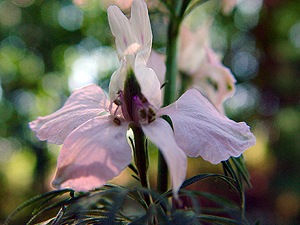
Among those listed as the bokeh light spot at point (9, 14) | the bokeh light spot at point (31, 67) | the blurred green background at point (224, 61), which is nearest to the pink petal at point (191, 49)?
the blurred green background at point (224, 61)

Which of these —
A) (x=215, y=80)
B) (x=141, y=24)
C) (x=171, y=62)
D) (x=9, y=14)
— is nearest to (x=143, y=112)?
(x=141, y=24)

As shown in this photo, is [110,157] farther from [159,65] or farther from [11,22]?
[11,22]

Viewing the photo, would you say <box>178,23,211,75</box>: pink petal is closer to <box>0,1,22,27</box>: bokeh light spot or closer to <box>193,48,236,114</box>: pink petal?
<box>193,48,236,114</box>: pink petal

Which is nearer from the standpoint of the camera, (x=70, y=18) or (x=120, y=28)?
(x=120, y=28)

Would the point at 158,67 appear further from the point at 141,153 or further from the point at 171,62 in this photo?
the point at 141,153

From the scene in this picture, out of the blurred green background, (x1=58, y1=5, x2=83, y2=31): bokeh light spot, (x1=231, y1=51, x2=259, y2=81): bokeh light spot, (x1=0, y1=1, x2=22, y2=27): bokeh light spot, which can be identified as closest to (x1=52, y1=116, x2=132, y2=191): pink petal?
the blurred green background

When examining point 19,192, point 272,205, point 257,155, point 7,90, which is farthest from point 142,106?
point 19,192
